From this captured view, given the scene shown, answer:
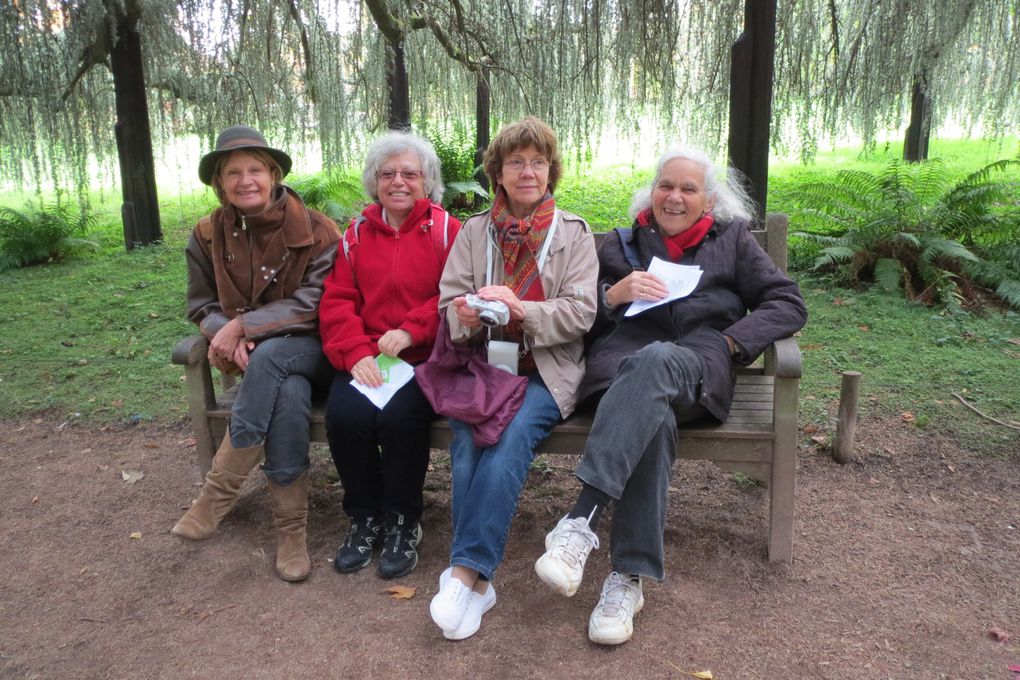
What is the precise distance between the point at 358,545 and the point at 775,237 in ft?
7.09

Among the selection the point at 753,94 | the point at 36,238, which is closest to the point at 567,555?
the point at 753,94

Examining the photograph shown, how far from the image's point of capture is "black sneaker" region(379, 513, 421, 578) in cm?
291

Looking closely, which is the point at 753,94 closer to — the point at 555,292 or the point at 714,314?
the point at 714,314

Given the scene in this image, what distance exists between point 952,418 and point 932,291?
1.97m

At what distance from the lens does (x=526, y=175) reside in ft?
9.70

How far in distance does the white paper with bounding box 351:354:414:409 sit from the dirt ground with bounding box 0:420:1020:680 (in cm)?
66

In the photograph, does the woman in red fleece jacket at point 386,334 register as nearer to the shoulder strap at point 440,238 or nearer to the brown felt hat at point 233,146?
the shoulder strap at point 440,238

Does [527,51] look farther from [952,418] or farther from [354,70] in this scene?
[952,418]

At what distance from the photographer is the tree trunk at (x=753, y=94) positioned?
4.64 metres

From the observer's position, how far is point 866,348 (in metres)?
5.00

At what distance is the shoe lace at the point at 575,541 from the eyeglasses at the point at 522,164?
51.9 inches

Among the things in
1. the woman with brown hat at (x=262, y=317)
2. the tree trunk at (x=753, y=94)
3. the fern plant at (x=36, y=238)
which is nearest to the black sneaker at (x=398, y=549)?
the woman with brown hat at (x=262, y=317)

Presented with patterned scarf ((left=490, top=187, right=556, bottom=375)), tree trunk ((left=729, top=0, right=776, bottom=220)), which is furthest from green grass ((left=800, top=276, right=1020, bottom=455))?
patterned scarf ((left=490, top=187, right=556, bottom=375))

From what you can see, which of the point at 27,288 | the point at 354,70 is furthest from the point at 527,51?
the point at 27,288
